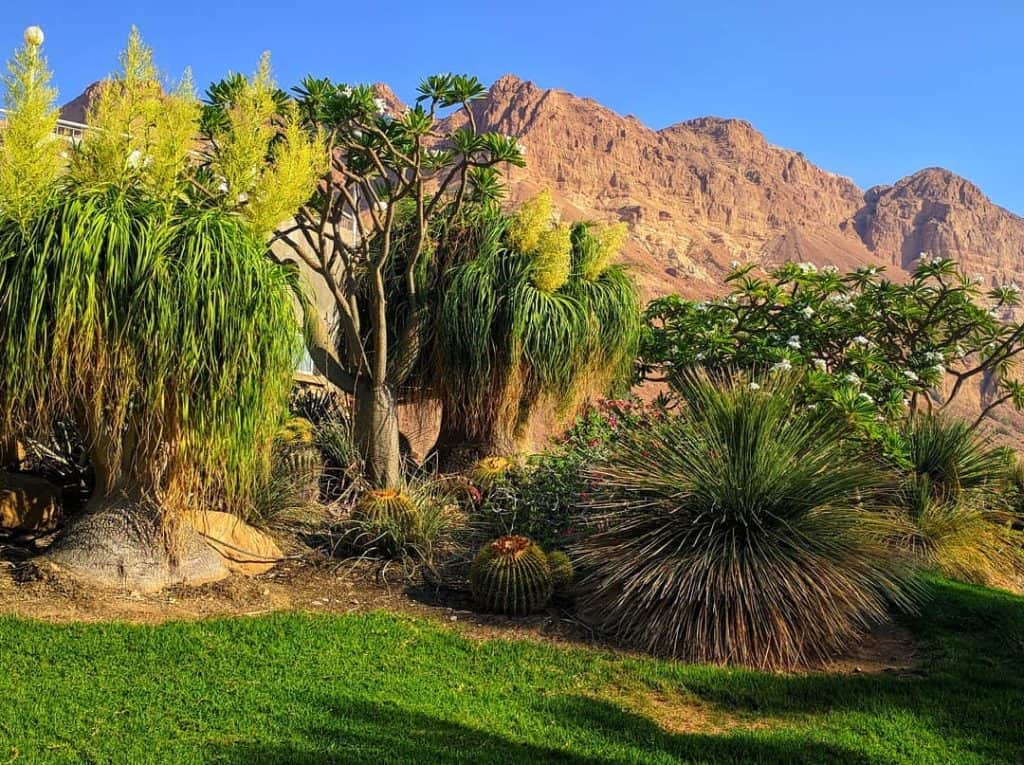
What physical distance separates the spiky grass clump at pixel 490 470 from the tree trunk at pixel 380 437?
2.57 ft

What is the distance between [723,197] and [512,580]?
335ft

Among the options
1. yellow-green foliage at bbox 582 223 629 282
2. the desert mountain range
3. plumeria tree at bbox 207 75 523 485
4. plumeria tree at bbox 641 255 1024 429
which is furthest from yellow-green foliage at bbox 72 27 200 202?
the desert mountain range

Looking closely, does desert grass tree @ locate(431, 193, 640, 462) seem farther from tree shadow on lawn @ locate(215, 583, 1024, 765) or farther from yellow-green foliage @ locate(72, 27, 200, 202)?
tree shadow on lawn @ locate(215, 583, 1024, 765)

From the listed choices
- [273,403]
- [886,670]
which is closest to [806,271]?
[886,670]

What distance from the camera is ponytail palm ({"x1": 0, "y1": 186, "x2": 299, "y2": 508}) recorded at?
551cm

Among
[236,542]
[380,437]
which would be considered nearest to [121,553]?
[236,542]

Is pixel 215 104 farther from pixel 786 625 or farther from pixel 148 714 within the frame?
pixel 786 625

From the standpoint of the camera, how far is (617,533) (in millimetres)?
6469

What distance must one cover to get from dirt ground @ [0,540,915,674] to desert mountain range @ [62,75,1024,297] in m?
71.8

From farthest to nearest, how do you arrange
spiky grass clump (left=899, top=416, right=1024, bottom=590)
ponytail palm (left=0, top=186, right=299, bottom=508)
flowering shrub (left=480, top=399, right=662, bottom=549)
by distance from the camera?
spiky grass clump (left=899, top=416, right=1024, bottom=590)
flowering shrub (left=480, top=399, right=662, bottom=549)
ponytail palm (left=0, top=186, right=299, bottom=508)

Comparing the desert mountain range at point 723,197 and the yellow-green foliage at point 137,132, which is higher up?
the desert mountain range at point 723,197

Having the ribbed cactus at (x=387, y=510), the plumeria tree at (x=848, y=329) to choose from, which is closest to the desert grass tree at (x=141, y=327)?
the ribbed cactus at (x=387, y=510)

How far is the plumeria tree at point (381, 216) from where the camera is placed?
772 centimetres

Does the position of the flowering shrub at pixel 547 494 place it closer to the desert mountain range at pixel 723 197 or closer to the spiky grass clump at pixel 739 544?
the spiky grass clump at pixel 739 544
